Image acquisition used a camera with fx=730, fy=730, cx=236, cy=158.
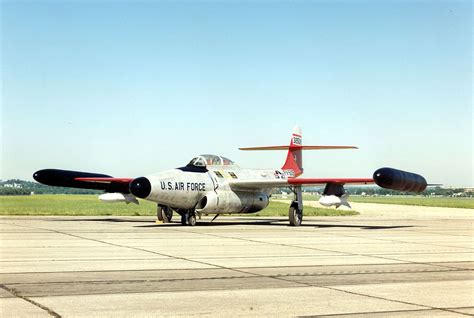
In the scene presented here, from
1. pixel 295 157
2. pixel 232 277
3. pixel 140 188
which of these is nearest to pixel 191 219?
pixel 140 188

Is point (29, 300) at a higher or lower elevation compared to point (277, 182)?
lower

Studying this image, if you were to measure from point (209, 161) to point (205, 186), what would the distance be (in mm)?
1685

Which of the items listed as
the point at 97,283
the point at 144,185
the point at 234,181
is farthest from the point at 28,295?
the point at 234,181

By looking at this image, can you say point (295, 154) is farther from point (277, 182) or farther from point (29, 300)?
point (29, 300)

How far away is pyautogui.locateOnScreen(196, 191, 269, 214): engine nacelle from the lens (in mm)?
30234

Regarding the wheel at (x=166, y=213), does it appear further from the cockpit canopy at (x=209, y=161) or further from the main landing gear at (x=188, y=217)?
the cockpit canopy at (x=209, y=161)

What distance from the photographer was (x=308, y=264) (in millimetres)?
14609

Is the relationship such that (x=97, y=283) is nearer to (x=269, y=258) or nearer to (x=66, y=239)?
(x=269, y=258)

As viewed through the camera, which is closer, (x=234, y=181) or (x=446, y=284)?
(x=446, y=284)

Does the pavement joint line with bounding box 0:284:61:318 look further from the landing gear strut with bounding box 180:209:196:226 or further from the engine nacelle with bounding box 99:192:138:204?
the engine nacelle with bounding box 99:192:138:204

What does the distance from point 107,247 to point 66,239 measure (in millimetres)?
2953

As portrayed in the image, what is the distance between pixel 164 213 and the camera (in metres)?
32.8

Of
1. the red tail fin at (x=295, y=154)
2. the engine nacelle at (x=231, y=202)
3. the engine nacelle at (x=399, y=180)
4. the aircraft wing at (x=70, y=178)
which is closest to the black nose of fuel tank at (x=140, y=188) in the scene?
the engine nacelle at (x=231, y=202)

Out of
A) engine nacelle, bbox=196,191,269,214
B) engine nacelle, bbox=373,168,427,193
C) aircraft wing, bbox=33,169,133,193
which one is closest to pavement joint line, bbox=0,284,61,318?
engine nacelle, bbox=373,168,427,193
